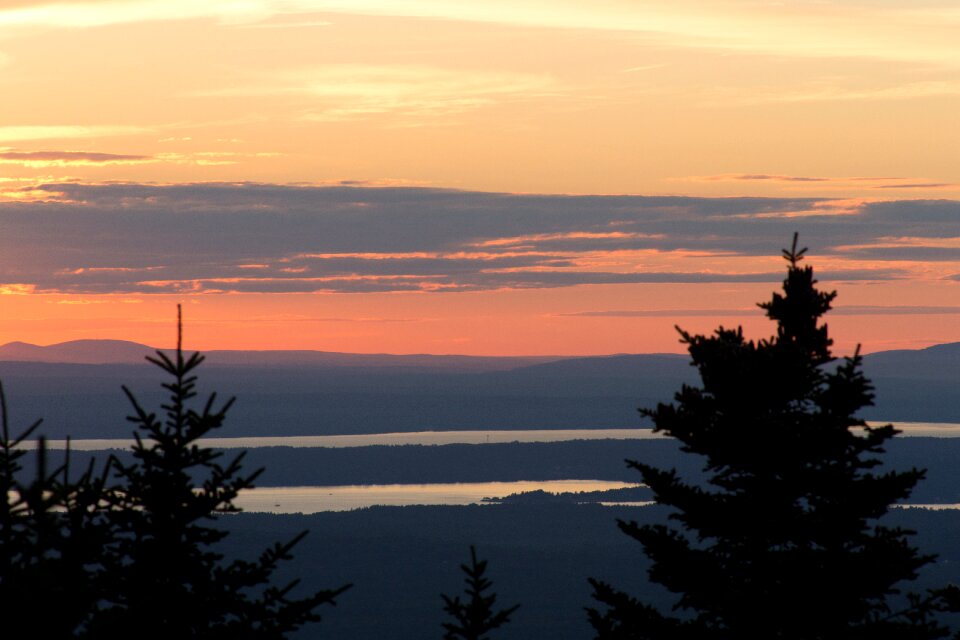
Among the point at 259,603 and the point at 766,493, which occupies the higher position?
the point at 766,493

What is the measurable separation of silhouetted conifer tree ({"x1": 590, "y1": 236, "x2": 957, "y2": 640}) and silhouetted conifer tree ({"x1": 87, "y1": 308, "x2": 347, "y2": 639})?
8.62m

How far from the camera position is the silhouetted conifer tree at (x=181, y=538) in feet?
38.7

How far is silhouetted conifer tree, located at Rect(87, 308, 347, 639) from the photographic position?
11781mm

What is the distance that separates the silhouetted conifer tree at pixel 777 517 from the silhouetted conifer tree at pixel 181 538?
8615 millimetres

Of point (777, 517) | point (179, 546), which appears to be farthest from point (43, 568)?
point (777, 517)

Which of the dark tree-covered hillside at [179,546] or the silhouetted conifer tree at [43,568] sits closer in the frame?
the silhouetted conifer tree at [43,568]

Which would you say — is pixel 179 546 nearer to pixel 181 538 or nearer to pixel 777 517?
pixel 181 538

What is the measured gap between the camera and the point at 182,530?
12.2 m

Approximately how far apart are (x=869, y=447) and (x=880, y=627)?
2780mm

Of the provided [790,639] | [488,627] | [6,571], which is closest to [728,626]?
[790,639]

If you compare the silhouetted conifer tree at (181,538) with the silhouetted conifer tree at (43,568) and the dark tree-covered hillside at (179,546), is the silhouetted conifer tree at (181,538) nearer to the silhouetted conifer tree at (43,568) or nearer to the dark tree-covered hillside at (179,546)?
the dark tree-covered hillside at (179,546)

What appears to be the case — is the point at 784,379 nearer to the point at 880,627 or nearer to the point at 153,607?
the point at 880,627

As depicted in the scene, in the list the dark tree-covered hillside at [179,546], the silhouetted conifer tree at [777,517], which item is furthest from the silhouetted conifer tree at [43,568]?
the silhouetted conifer tree at [777,517]

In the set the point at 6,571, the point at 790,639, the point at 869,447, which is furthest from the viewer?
the point at 869,447
